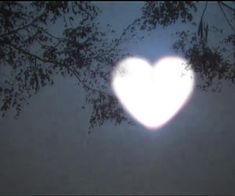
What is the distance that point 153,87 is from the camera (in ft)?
14.9

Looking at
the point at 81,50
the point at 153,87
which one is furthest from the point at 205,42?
the point at 81,50

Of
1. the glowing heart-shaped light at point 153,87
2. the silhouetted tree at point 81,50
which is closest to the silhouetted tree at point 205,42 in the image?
the silhouetted tree at point 81,50

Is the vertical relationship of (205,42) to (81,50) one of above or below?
above

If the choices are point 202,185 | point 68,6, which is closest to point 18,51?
point 68,6

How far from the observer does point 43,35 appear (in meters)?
4.37

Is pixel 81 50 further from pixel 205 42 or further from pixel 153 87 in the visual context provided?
pixel 205 42

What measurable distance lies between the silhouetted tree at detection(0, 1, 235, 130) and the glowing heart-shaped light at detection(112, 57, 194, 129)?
8cm

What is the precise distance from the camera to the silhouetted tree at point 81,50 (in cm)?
429

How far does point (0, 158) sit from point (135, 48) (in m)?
1.39

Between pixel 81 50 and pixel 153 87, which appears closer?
pixel 81 50

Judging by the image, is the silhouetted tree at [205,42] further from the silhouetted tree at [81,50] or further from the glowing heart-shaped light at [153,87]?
the glowing heart-shaped light at [153,87]

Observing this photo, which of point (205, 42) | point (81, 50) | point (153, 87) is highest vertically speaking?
point (205, 42)

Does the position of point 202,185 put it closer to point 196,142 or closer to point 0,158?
point 196,142

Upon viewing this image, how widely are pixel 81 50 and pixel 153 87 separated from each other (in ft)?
2.14
